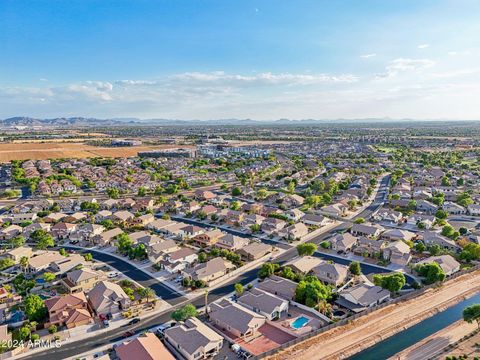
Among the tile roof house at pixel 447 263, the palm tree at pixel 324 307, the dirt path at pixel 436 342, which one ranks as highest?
the tile roof house at pixel 447 263

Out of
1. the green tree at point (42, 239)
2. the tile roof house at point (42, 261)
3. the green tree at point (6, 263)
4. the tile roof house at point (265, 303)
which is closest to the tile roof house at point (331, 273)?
the tile roof house at point (265, 303)

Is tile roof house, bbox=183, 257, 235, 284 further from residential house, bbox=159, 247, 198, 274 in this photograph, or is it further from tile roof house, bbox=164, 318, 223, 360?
tile roof house, bbox=164, 318, 223, 360

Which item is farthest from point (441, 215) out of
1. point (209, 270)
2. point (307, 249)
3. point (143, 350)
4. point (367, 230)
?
point (143, 350)

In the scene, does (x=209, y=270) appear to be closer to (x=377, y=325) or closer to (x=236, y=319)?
(x=236, y=319)

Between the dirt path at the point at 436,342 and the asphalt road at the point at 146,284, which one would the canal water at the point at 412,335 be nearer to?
the dirt path at the point at 436,342

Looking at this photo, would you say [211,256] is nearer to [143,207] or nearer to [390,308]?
[390,308]

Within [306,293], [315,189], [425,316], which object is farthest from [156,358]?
[315,189]
